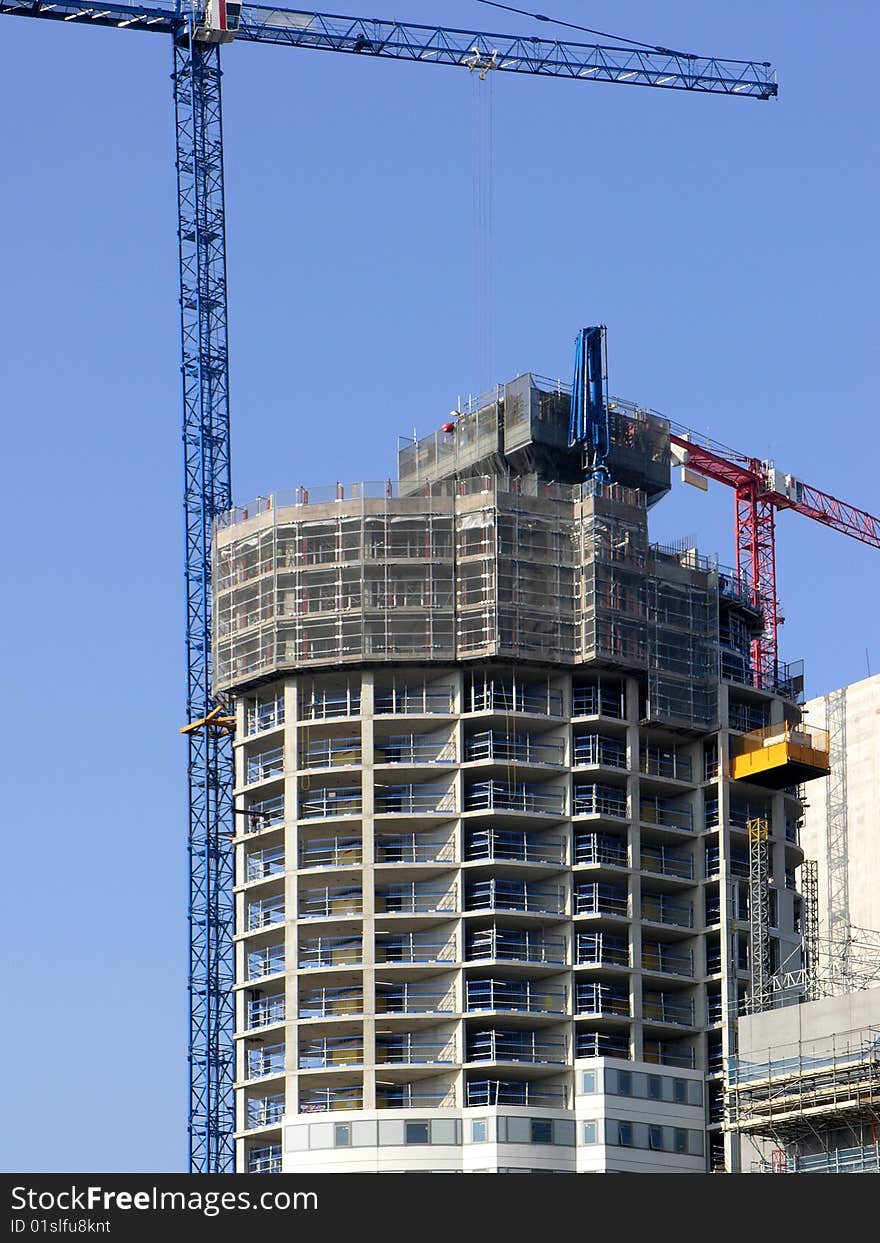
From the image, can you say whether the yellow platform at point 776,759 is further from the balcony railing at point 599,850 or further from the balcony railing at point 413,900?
the balcony railing at point 413,900

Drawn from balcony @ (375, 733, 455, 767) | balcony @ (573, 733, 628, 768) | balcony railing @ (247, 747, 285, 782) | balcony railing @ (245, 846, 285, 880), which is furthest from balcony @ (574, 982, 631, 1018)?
balcony railing @ (247, 747, 285, 782)

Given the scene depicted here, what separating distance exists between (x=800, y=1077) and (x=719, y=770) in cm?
3096

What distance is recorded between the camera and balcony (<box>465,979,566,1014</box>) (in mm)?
167125

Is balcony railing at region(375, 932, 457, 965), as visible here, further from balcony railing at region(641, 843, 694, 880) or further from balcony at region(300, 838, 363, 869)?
balcony railing at region(641, 843, 694, 880)

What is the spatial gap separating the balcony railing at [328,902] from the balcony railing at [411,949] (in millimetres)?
2649

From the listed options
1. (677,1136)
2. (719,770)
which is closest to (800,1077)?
(677,1136)

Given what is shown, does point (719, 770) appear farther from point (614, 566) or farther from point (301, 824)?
point (301, 824)

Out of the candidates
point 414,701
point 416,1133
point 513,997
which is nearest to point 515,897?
point 513,997

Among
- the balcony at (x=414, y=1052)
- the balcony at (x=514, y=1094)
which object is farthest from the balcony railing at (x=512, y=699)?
the balcony at (x=514, y=1094)

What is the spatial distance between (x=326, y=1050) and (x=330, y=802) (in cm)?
1562

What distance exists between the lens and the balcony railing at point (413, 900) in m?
169

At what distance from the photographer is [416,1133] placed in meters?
162

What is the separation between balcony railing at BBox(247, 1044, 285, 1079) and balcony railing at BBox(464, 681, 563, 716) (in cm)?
2423

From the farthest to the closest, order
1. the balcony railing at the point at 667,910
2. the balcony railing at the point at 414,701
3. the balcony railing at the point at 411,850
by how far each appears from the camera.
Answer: the balcony railing at the point at 667,910, the balcony railing at the point at 414,701, the balcony railing at the point at 411,850
